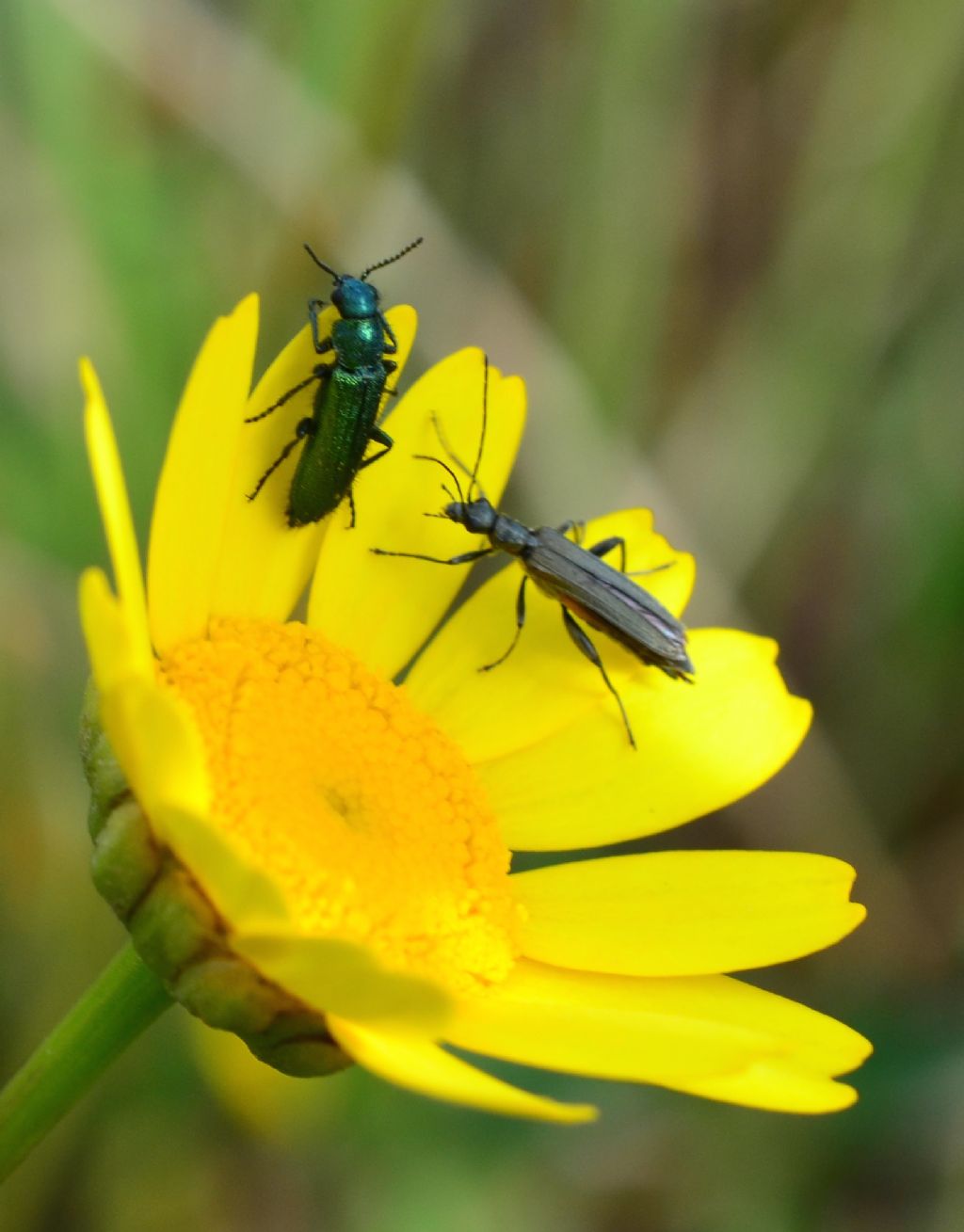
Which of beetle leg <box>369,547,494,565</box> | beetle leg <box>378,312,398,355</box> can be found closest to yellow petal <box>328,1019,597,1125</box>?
beetle leg <box>369,547,494,565</box>

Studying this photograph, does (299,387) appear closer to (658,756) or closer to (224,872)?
(658,756)

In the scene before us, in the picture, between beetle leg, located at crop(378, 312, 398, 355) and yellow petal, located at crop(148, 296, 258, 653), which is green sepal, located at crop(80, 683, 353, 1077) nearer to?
yellow petal, located at crop(148, 296, 258, 653)

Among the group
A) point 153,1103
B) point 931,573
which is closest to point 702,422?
point 931,573

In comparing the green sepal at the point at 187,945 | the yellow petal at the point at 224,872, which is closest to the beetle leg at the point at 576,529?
the green sepal at the point at 187,945

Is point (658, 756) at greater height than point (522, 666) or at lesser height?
lesser

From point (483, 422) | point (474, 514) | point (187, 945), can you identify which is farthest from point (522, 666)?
point (187, 945)
